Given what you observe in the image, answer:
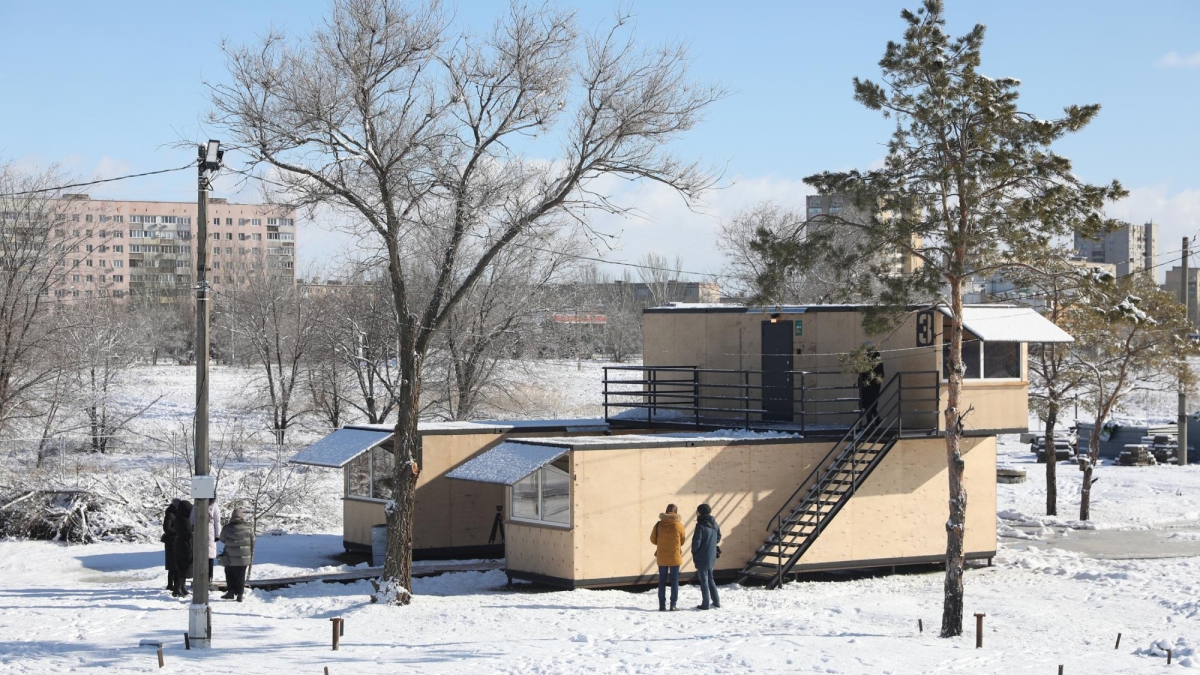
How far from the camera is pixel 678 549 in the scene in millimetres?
17734

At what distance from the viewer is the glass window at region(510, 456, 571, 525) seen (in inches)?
792

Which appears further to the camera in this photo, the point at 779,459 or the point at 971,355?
the point at 971,355

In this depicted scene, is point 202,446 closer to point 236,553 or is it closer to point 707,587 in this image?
point 236,553

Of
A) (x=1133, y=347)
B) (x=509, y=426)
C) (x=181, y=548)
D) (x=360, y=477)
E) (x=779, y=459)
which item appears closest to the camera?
(x=181, y=548)

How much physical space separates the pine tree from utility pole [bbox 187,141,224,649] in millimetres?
8640

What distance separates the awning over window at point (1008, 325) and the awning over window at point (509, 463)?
27.2ft

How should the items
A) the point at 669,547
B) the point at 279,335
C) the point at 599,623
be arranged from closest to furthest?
the point at 599,623
the point at 669,547
the point at 279,335

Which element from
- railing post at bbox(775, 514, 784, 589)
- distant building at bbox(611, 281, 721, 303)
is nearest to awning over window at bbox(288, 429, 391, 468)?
railing post at bbox(775, 514, 784, 589)

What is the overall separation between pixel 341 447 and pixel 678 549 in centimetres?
863

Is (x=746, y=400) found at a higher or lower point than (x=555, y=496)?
higher

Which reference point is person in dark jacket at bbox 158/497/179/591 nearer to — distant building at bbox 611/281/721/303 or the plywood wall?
the plywood wall

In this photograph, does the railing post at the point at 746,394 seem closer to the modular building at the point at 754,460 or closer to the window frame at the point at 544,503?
the modular building at the point at 754,460

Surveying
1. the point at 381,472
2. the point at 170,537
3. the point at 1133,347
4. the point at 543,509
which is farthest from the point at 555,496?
the point at 1133,347

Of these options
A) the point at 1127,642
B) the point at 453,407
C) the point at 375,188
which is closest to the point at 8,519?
the point at 375,188
